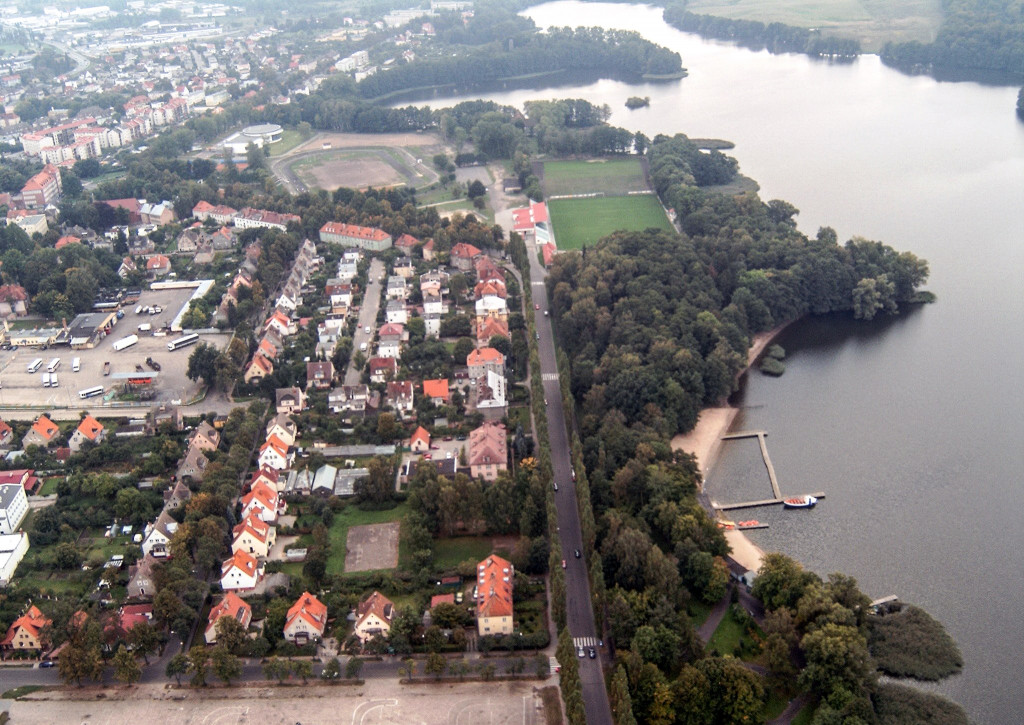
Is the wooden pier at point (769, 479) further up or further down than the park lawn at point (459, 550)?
further down

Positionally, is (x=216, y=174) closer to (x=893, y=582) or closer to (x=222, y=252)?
(x=222, y=252)

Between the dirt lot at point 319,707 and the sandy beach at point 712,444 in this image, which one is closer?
the dirt lot at point 319,707

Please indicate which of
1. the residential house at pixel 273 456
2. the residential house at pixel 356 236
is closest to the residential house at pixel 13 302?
the residential house at pixel 356 236

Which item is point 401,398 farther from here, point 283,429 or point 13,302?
point 13,302

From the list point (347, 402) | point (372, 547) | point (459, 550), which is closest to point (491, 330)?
point (347, 402)

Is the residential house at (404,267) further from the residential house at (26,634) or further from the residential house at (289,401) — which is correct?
the residential house at (26,634)

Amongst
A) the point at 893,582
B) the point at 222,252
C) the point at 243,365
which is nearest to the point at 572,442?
the point at 893,582
